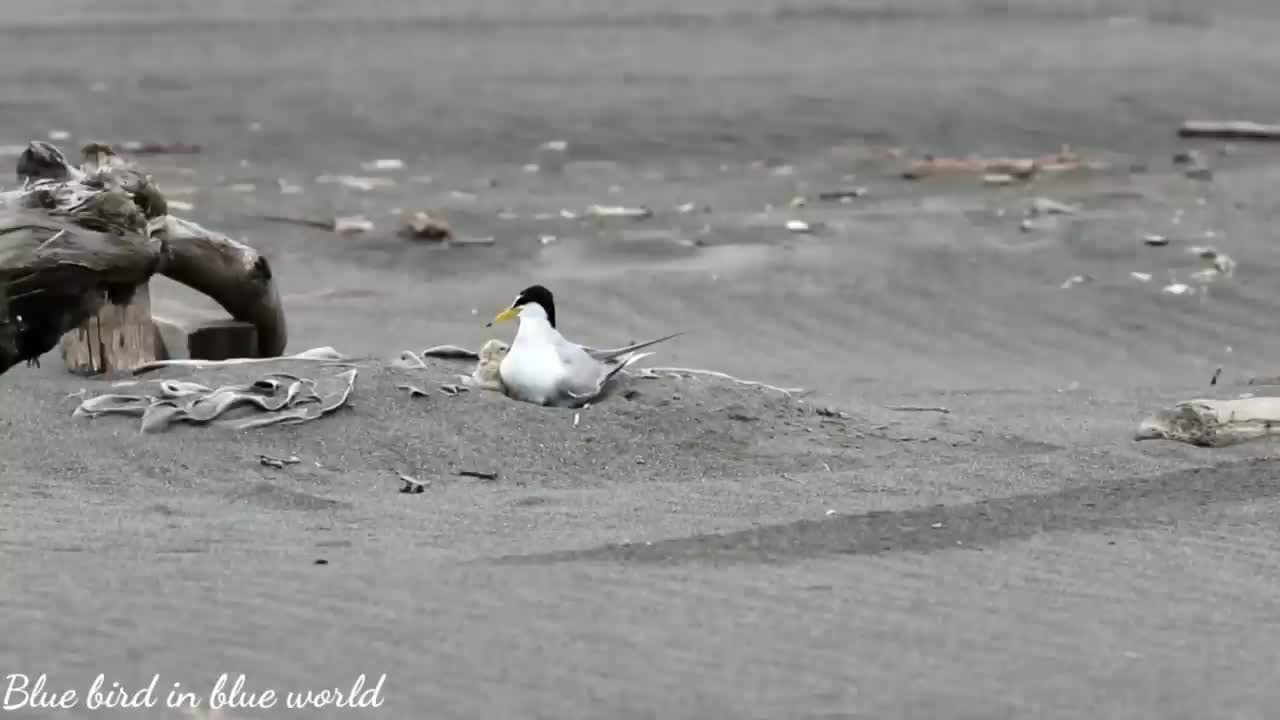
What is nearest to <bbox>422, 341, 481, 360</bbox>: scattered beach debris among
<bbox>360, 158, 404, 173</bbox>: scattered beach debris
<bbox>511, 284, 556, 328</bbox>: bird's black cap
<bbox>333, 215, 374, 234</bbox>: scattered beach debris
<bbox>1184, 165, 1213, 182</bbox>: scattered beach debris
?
<bbox>511, 284, 556, 328</bbox>: bird's black cap

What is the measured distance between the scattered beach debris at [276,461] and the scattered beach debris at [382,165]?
7700 mm

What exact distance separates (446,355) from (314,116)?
8236 millimetres

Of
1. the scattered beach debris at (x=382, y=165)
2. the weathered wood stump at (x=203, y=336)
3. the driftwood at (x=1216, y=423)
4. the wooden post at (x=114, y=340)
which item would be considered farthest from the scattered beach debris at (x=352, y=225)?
the driftwood at (x=1216, y=423)

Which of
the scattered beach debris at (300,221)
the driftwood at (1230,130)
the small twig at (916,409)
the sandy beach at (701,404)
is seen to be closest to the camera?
the sandy beach at (701,404)

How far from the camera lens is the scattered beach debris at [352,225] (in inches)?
456

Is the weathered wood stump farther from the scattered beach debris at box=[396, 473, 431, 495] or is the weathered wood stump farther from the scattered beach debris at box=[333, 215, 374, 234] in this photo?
the scattered beach debris at box=[333, 215, 374, 234]

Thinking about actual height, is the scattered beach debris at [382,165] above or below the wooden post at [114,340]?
below

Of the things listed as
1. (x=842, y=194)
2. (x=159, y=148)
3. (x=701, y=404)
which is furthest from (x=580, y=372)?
(x=159, y=148)

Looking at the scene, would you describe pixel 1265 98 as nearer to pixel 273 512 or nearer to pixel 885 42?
pixel 885 42

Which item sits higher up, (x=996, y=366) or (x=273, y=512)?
(x=273, y=512)

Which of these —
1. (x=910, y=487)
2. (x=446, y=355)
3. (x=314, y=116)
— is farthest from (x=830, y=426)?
(x=314, y=116)

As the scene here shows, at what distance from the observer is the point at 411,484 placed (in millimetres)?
5852

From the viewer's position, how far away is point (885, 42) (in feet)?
60.1

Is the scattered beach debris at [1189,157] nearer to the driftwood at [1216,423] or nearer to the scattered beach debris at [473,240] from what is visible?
the scattered beach debris at [473,240]
